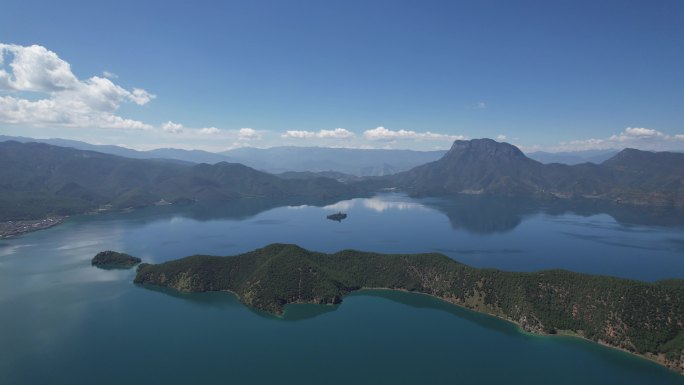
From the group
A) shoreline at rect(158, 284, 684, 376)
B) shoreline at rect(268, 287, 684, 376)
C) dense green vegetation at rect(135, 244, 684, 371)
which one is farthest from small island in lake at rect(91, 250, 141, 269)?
shoreline at rect(268, 287, 684, 376)

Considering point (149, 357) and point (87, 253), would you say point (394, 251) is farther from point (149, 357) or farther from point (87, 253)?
point (87, 253)

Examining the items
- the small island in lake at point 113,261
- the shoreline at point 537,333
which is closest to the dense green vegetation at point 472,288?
the shoreline at point 537,333

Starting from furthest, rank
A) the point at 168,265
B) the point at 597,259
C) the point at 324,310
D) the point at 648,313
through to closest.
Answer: the point at 597,259 → the point at 168,265 → the point at 324,310 → the point at 648,313

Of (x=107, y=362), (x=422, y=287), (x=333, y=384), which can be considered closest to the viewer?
(x=333, y=384)

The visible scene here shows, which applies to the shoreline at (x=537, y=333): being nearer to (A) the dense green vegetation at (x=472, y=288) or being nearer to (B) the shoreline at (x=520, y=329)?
(B) the shoreline at (x=520, y=329)

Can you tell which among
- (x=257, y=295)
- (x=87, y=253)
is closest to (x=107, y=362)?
(x=257, y=295)
